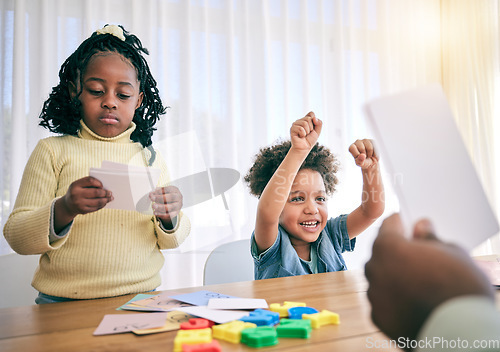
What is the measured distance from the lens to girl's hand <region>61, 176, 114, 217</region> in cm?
78

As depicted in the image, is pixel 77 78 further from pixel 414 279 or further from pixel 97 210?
pixel 414 279

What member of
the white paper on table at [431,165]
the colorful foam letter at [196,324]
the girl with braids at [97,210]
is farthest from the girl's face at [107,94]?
the white paper on table at [431,165]

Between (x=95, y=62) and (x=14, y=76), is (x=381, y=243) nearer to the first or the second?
(x=95, y=62)

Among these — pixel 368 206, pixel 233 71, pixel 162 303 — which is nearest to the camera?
pixel 162 303

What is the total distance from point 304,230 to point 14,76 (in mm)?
1679

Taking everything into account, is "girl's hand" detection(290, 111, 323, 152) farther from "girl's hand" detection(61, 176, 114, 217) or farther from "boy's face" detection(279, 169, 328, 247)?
"girl's hand" detection(61, 176, 114, 217)

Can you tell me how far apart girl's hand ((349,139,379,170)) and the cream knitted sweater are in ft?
1.52

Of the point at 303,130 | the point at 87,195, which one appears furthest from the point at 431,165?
the point at 303,130

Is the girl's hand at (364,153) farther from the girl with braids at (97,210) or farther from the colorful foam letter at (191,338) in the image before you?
the colorful foam letter at (191,338)

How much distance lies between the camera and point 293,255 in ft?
3.97

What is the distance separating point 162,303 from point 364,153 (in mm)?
553

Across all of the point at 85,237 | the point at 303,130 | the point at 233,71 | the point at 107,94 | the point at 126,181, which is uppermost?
the point at 233,71

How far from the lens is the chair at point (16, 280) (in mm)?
1160

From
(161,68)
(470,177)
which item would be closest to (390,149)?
(470,177)
